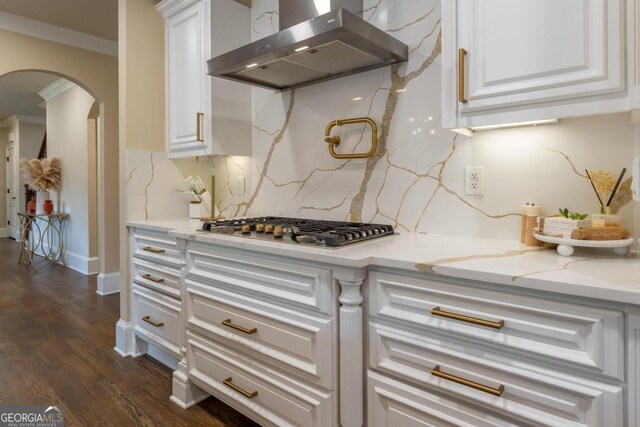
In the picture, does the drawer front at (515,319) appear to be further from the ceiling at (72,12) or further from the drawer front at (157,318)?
the ceiling at (72,12)

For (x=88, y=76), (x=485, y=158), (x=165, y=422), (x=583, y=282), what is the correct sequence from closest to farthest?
(x=583, y=282) < (x=485, y=158) < (x=165, y=422) < (x=88, y=76)

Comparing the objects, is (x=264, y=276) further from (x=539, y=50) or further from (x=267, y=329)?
(x=539, y=50)

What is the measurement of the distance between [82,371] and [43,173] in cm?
456

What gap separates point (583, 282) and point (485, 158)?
807mm

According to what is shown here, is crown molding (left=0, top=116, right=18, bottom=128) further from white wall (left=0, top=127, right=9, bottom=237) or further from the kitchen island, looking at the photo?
the kitchen island

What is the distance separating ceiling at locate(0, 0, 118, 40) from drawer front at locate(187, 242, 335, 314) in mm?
2587

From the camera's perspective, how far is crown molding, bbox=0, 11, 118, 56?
3.26 m

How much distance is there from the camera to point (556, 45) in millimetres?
1120

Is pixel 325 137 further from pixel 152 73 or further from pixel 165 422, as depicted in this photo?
pixel 165 422

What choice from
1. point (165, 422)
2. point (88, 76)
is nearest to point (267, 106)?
point (165, 422)

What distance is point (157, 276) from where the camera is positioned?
2.29 m

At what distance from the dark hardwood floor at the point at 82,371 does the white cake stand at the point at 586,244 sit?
153 centimetres

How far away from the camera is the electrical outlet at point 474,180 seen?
1581 millimetres

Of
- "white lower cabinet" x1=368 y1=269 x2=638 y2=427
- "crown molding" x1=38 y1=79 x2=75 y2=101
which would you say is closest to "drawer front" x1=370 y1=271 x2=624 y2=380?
"white lower cabinet" x1=368 y1=269 x2=638 y2=427
